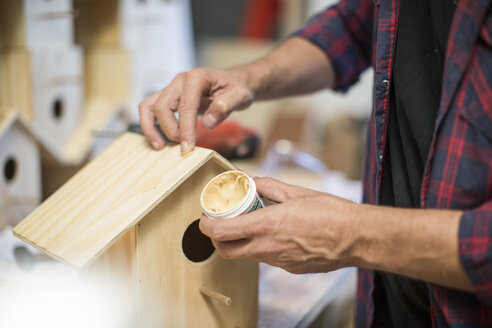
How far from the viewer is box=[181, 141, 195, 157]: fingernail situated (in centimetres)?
80

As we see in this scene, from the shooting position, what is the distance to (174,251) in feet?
2.57

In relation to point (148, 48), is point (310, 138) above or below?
below

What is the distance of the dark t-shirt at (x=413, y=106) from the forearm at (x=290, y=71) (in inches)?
12.6

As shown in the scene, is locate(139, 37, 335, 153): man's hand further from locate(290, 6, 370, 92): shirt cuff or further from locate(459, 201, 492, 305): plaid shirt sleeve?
locate(459, 201, 492, 305): plaid shirt sleeve

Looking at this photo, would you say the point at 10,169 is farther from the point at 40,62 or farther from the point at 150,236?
the point at 150,236

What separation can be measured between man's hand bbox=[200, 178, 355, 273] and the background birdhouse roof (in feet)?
0.37

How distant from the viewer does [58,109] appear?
1.53m

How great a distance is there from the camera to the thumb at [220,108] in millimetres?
902

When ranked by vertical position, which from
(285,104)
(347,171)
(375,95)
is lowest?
(347,171)

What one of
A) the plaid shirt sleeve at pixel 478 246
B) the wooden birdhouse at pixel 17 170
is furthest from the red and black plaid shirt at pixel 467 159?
the wooden birdhouse at pixel 17 170

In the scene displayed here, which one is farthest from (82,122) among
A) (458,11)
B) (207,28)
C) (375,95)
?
(207,28)

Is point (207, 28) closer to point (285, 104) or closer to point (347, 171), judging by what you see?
point (285, 104)

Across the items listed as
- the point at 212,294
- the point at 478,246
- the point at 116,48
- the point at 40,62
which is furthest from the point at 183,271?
the point at 116,48

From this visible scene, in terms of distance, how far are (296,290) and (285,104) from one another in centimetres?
270
